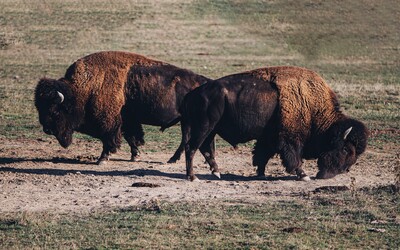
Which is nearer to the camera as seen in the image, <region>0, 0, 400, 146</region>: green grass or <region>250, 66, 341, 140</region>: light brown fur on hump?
<region>250, 66, 341, 140</region>: light brown fur on hump

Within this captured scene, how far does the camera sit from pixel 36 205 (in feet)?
42.7

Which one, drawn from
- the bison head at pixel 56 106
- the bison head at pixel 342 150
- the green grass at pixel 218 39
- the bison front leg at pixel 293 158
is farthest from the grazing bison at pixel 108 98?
the green grass at pixel 218 39

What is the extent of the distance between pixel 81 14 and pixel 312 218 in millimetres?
35319

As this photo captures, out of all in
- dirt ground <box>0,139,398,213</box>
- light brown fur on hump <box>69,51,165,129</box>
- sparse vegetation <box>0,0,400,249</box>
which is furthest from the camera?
light brown fur on hump <box>69,51,165,129</box>

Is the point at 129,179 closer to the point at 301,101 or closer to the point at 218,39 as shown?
the point at 301,101

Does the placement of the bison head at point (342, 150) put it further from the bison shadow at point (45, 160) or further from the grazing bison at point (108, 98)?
the bison shadow at point (45, 160)

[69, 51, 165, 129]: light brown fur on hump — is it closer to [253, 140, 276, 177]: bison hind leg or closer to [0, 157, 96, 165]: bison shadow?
[0, 157, 96, 165]: bison shadow

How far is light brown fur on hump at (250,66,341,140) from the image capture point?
593 inches

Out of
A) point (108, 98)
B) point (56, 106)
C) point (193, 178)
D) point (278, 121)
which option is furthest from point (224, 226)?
point (56, 106)

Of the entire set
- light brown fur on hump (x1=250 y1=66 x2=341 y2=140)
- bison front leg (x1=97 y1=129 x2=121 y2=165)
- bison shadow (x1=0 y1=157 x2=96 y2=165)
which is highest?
light brown fur on hump (x1=250 y1=66 x2=341 y2=140)

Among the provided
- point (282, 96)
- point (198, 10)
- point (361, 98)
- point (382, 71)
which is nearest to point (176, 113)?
point (282, 96)

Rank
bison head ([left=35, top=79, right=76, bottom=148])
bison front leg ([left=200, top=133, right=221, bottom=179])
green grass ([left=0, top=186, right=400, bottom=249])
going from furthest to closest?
bison head ([left=35, top=79, right=76, bottom=148])
bison front leg ([left=200, top=133, right=221, bottom=179])
green grass ([left=0, top=186, right=400, bottom=249])

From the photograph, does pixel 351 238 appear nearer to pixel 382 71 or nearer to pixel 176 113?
pixel 176 113

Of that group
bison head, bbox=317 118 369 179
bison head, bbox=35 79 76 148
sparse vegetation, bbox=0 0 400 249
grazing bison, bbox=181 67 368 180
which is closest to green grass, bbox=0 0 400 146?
sparse vegetation, bbox=0 0 400 249
